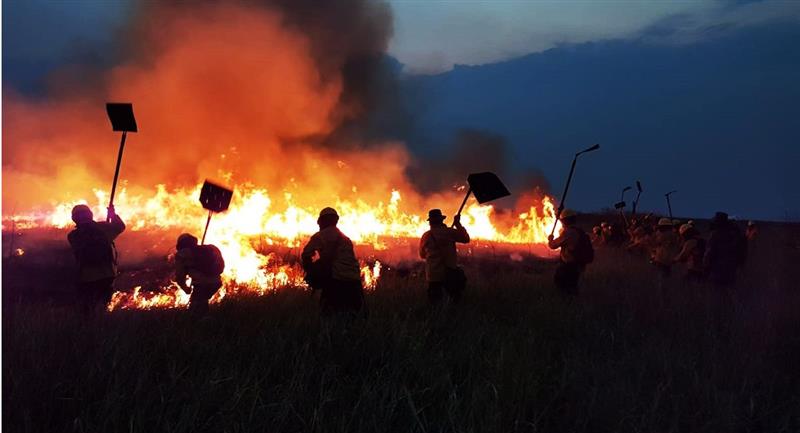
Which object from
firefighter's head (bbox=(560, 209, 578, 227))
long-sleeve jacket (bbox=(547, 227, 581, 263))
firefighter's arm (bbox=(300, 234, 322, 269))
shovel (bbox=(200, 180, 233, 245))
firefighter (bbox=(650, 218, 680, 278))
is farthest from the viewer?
firefighter (bbox=(650, 218, 680, 278))

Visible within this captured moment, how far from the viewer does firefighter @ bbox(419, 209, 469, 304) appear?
26.6 ft

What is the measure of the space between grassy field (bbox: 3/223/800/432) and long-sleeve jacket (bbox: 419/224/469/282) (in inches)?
36.5

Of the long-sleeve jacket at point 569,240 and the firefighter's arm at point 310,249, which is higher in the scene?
the long-sleeve jacket at point 569,240

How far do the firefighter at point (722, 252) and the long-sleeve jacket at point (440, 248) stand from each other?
14.9 feet

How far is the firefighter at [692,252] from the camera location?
1032 cm

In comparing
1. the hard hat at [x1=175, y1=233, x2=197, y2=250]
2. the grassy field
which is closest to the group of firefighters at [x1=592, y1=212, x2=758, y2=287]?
the grassy field

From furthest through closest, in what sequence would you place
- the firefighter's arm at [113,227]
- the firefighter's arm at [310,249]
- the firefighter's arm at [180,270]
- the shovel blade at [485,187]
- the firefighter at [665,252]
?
1. the firefighter at [665,252]
2. the shovel blade at [485,187]
3. the firefighter's arm at [113,227]
4. the firefighter's arm at [180,270]
5. the firefighter's arm at [310,249]

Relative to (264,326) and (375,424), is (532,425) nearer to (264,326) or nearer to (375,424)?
(375,424)

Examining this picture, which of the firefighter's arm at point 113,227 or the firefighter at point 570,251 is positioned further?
the firefighter at point 570,251

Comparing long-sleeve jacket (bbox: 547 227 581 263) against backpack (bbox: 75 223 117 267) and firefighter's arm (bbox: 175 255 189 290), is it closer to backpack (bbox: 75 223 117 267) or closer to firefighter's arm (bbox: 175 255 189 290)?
firefighter's arm (bbox: 175 255 189 290)

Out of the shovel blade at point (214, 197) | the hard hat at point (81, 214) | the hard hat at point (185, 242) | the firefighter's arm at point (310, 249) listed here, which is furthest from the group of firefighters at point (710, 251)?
the hard hat at point (81, 214)

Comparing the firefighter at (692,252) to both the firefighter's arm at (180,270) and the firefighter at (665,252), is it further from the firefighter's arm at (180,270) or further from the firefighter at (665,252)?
the firefighter's arm at (180,270)

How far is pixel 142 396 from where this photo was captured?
12.2 ft

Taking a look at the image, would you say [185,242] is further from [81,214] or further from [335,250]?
[335,250]
